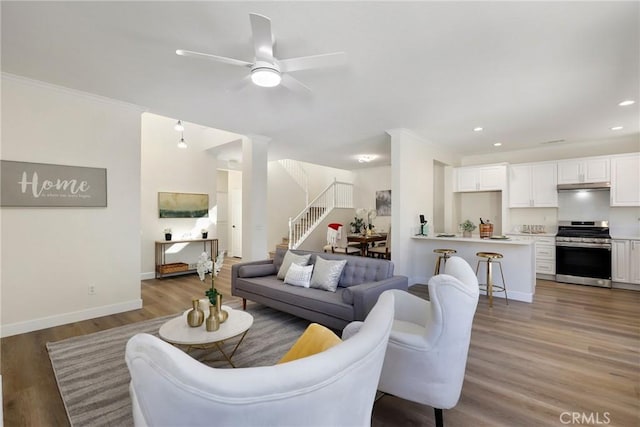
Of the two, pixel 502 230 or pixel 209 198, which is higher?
pixel 209 198

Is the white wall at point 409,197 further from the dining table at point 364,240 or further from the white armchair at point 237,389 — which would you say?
the white armchair at point 237,389

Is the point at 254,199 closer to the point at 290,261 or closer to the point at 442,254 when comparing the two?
the point at 290,261

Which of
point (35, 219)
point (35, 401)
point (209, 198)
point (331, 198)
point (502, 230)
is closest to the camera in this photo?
point (35, 401)

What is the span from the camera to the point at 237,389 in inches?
26.2

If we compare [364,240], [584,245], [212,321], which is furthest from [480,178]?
[212,321]

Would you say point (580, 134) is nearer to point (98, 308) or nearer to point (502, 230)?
point (502, 230)

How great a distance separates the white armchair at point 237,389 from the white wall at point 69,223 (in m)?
3.64

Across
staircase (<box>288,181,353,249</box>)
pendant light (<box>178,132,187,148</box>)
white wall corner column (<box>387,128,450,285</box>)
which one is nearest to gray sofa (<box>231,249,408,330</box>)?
white wall corner column (<box>387,128,450,285</box>)

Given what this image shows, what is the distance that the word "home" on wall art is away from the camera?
10.1 feet

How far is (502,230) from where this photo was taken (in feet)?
20.5

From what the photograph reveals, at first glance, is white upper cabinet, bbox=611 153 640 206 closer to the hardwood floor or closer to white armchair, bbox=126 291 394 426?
the hardwood floor

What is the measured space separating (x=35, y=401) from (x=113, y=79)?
→ 302 cm

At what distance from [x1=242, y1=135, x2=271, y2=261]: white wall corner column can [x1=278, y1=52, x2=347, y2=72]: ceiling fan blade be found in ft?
9.96

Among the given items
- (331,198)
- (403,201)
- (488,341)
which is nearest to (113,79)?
(403,201)
